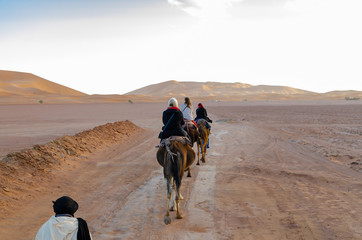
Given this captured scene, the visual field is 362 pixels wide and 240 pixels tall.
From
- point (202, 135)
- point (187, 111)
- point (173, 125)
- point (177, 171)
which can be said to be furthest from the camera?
point (202, 135)

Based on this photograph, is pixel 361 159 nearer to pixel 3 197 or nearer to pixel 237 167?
pixel 237 167

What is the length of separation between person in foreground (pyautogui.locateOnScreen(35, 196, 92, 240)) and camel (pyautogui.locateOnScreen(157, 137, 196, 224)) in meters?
3.18

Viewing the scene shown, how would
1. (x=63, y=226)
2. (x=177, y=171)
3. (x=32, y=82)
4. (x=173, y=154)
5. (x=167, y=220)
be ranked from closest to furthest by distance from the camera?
(x=63, y=226) < (x=167, y=220) < (x=177, y=171) < (x=173, y=154) < (x=32, y=82)

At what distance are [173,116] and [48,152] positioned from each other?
279 inches

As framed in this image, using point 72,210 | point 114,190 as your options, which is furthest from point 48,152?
point 72,210

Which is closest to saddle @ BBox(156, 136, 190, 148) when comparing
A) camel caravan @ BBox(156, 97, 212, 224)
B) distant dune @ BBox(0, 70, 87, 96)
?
camel caravan @ BBox(156, 97, 212, 224)

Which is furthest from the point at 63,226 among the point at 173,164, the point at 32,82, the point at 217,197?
the point at 32,82

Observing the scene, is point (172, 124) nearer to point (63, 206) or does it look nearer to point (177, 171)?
point (177, 171)

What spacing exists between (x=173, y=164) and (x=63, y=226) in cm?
A: 351

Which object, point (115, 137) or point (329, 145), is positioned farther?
point (115, 137)

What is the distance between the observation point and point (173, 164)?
712 centimetres

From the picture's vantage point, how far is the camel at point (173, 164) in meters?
7.11

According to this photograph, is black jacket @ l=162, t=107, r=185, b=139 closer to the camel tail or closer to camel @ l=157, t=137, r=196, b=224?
camel @ l=157, t=137, r=196, b=224

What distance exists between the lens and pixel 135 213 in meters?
7.53
